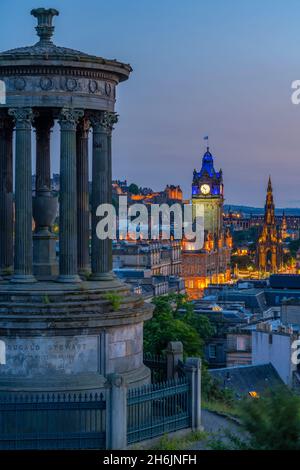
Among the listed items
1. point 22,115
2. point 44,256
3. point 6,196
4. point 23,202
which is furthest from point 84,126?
point 44,256

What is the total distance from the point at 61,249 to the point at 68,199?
4.43ft

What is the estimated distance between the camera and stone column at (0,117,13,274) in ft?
106

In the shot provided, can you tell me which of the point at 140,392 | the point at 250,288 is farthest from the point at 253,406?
the point at 250,288

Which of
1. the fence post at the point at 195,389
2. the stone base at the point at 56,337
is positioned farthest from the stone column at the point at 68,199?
the fence post at the point at 195,389

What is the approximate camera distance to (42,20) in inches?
1278

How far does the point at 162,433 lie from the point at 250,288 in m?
124

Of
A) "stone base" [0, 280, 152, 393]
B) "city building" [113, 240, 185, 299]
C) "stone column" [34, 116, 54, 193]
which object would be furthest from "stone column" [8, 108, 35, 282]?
"city building" [113, 240, 185, 299]

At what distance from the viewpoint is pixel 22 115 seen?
30.6 metres

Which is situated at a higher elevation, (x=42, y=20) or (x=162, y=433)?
(x=42, y=20)

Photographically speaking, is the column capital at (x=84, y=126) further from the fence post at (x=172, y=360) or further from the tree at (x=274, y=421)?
the tree at (x=274, y=421)

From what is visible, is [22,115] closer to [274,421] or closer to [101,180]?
[101,180]

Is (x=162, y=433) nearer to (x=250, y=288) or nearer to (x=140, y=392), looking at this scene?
(x=140, y=392)

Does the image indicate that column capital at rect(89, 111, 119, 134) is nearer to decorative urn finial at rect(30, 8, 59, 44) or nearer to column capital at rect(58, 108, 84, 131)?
column capital at rect(58, 108, 84, 131)

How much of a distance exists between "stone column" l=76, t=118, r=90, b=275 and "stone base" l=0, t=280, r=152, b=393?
2501 millimetres
